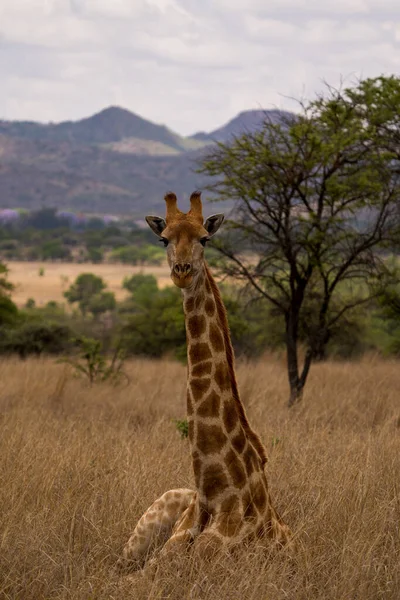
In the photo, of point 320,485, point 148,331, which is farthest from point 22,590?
point 148,331

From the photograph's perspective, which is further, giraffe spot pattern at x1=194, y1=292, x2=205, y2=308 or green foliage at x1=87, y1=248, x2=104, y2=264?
green foliage at x1=87, y1=248, x2=104, y2=264

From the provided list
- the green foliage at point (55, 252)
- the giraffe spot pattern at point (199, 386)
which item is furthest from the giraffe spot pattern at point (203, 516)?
the green foliage at point (55, 252)

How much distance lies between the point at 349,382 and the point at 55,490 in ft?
30.9

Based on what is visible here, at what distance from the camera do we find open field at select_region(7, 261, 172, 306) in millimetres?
82750

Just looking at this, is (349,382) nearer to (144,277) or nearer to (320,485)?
(320,485)

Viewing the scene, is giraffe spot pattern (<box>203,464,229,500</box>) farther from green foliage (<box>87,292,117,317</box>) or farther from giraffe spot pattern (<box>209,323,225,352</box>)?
green foliage (<box>87,292,117,317</box>)

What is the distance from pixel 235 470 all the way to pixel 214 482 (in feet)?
0.46

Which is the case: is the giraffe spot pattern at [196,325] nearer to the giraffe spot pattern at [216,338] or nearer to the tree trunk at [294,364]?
the giraffe spot pattern at [216,338]

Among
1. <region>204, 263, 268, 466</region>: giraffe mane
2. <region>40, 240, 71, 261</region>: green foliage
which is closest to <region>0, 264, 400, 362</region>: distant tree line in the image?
<region>204, 263, 268, 466</region>: giraffe mane

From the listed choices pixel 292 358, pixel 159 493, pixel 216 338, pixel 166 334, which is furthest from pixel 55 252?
pixel 216 338

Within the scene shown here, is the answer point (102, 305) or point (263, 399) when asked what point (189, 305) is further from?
point (102, 305)

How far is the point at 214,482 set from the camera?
4871 mm

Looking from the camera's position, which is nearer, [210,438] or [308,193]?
[210,438]

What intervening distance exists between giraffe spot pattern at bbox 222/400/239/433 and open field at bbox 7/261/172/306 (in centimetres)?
6876
